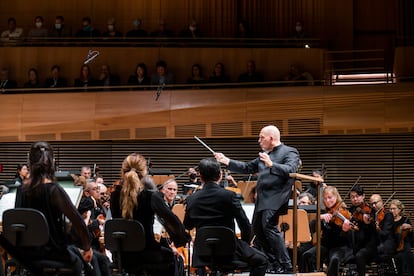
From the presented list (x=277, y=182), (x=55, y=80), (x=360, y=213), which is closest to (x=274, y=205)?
(x=277, y=182)

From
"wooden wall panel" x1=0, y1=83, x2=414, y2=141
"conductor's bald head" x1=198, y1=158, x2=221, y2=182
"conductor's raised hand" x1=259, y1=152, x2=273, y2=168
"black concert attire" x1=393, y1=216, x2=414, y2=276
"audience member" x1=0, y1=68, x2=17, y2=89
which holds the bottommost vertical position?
"black concert attire" x1=393, y1=216, x2=414, y2=276

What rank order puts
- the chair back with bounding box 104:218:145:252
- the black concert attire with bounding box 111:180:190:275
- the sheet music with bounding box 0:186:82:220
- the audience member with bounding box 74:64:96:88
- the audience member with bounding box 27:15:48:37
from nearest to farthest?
the chair back with bounding box 104:218:145:252
the black concert attire with bounding box 111:180:190:275
the sheet music with bounding box 0:186:82:220
the audience member with bounding box 74:64:96:88
the audience member with bounding box 27:15:48:37

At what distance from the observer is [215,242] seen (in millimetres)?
6176

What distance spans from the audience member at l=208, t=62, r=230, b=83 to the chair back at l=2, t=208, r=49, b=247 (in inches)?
342

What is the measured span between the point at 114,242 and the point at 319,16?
1010 centimetres

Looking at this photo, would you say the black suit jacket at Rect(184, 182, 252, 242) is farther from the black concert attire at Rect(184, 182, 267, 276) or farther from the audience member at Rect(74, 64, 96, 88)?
the audience member at Rect(74, 64, 96, 88)

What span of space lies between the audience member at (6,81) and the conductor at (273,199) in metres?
7.73

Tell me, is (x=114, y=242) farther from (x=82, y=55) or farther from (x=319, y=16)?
(x=319, y=16)

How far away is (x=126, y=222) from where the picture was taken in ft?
19.8

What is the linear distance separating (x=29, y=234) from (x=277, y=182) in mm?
2554

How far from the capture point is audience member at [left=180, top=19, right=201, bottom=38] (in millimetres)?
14500

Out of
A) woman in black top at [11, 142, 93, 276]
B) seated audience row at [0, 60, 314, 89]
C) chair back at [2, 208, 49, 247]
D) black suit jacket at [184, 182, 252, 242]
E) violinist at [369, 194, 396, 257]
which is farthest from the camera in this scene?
seated audience row at [0, 60, 314, 89]

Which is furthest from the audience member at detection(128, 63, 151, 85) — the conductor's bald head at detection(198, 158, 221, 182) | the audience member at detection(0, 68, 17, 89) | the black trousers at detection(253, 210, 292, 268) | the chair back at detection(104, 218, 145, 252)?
the chair back at detection(104, 218, 145, 252)

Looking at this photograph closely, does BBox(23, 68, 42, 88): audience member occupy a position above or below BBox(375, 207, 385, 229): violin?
above
